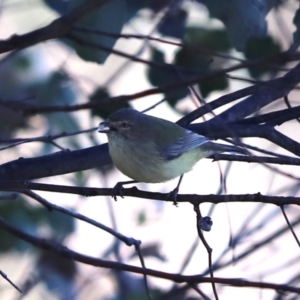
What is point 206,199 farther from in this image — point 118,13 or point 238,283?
point 118,13

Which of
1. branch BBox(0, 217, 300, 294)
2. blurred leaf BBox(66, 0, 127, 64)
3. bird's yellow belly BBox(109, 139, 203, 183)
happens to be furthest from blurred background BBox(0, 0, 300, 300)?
branch BBox(0, 217, 300, 294)

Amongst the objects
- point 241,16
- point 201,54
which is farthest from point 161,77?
point 241,16

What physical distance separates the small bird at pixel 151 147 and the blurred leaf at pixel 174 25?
0.51 metres

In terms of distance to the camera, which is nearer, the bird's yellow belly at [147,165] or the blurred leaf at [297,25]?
the blurred leaf at [297,25]

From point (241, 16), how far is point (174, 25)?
1.92 ft

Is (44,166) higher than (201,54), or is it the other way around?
(201,54)

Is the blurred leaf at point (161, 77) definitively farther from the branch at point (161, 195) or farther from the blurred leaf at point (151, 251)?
the blurred leaf at point (151, 251)

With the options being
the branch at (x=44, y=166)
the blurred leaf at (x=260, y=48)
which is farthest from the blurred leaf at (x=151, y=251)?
the blurred leaf at (x=260, y=48)

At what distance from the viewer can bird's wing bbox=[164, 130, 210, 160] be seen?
3.62 metres

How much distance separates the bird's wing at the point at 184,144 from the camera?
3617mm

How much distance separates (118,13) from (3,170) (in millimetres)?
807

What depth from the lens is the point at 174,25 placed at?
3.26 meters

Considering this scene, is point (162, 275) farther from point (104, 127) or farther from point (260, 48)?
point (104, 127)

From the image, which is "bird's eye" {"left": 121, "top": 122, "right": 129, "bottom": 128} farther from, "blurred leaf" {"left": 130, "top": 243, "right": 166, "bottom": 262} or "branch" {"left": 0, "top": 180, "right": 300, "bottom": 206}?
"blurred leaf" {"left": 130, "top": 243, "right": 166, "bottom": 262}
